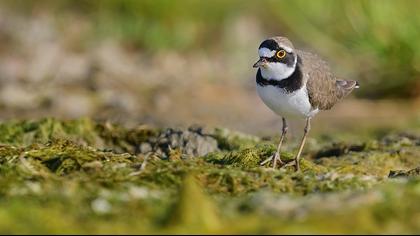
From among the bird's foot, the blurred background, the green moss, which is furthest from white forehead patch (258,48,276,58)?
the blurred background

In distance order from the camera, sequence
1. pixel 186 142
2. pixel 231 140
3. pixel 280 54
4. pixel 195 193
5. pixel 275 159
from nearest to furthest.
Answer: pixel 195 193, pixel 275 159, pixel 280 54, pixel 186 142, pixel 231 140

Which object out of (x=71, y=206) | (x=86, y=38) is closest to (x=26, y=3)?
(x=86, y=38)

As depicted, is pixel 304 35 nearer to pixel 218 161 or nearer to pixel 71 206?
pixel 218 161

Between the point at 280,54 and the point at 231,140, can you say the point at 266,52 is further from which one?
the point at 231,140

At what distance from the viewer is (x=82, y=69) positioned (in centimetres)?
1123

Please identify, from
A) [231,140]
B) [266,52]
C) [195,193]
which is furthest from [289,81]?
[195,193]

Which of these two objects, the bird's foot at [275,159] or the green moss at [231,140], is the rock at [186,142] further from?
the bird's foot at [275,159]

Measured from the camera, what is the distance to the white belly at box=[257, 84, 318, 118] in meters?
5.30

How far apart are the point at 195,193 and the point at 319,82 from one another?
8.35 feet

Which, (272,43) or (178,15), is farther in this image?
(178,15)

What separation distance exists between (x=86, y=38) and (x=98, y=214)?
9436 mm

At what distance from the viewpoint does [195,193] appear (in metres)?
3.18

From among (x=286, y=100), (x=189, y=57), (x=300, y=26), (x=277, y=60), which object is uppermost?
(x=300, y=26)

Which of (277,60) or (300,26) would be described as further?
(300,26)
